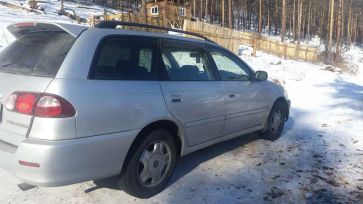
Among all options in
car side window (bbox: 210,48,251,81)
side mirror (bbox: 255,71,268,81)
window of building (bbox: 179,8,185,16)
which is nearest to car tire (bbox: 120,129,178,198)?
car side window (bbox: 210,48,251,81)

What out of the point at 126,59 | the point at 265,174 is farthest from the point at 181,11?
the point at 126,59

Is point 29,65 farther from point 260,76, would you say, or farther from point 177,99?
point 260,76

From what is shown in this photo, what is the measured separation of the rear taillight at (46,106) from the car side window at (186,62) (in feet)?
4.54

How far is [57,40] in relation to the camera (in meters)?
3.32

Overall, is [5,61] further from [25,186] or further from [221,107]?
[221,107]

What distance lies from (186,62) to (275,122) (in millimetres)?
2403

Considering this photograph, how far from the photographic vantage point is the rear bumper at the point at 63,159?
9.44 ft

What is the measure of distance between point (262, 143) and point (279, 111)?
2.30ft

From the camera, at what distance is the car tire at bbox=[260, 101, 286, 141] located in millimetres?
6023

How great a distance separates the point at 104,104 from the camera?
3141mm

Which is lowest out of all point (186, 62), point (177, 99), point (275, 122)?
point (275, 122)

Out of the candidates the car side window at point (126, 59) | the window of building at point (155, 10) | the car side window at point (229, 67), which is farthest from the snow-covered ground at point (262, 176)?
the window of building at point (155, 10)

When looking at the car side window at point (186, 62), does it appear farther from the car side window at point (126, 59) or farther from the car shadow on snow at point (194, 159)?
the car shadow on snow at point (194, 159)

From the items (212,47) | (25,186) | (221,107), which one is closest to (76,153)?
(25,186)
